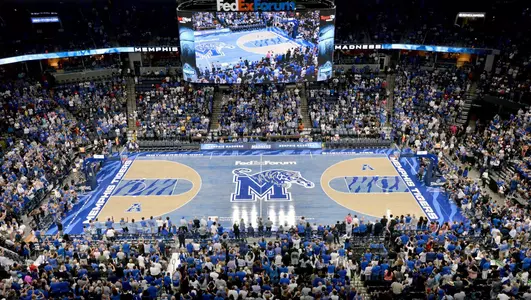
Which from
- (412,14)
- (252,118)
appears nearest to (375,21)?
(412,14)

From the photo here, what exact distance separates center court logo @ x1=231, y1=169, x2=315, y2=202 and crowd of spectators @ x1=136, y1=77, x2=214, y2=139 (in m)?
7.81

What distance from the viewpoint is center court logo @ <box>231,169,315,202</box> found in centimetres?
2770

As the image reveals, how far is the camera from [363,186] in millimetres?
28844

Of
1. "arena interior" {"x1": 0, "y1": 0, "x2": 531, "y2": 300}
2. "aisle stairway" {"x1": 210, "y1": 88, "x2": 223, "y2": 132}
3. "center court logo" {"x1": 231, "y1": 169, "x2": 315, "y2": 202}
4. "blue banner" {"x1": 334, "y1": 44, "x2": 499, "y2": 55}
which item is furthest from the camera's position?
"blue banner" {"x1": 334, "y1": 44, "x2": 499, "y2": 55}

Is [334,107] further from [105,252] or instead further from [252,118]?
[105,252]

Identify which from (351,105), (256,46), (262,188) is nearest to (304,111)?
(351,105)

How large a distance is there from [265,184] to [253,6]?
13.9m

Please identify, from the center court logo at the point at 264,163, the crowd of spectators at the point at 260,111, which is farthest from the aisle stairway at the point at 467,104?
the center court logo at the point at 264,163

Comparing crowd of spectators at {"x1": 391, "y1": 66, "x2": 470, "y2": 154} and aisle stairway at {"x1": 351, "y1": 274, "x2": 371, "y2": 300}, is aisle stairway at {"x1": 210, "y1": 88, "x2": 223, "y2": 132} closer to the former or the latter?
crowd of spectators at {"x1": 391, "y1": 66, "x2": 470, "y2": 154}

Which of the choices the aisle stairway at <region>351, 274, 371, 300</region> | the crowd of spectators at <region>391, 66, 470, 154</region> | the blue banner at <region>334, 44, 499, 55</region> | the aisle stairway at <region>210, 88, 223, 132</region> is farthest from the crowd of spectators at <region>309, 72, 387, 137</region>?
the aisle stairway at <region>351, 274, 371, 300</region>

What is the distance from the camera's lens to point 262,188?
28.8 metres

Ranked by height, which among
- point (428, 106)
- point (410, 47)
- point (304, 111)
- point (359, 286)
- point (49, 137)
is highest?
point (410, 47)

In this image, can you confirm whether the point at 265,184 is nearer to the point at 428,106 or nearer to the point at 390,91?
the point at 428,106

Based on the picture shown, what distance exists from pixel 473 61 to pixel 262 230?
32.6 meters
